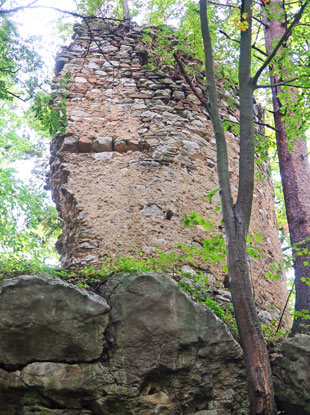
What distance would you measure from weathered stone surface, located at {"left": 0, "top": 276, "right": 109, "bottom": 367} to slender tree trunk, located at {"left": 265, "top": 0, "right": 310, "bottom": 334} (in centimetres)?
221

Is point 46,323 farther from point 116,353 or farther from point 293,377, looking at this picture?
point 293,377

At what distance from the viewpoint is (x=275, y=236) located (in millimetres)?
6402

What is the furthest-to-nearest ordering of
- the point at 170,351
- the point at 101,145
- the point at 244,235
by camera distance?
1. the point at 101,145
2. the point at 244,235
3. the point at 170,351

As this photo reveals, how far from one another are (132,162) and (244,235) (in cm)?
179

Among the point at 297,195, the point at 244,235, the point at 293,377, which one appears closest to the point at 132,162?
the point at 244,235

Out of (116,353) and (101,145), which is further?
(101,145)

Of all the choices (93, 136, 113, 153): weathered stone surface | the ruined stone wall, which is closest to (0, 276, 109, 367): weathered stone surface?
the ruined stone wall

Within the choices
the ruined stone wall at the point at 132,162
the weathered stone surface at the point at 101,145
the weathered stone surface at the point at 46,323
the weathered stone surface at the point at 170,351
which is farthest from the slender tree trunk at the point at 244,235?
the weathered stone surface at the point at 101,145

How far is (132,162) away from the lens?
210 inches

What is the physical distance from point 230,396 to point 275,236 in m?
3.10

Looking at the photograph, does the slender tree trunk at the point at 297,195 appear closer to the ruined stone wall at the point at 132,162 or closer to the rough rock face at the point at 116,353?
the ruined stone wall at the point at 132,162

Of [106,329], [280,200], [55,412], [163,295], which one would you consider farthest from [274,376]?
[280,200]

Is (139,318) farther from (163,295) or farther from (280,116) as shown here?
(280,116)

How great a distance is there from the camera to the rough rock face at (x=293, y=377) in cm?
371
